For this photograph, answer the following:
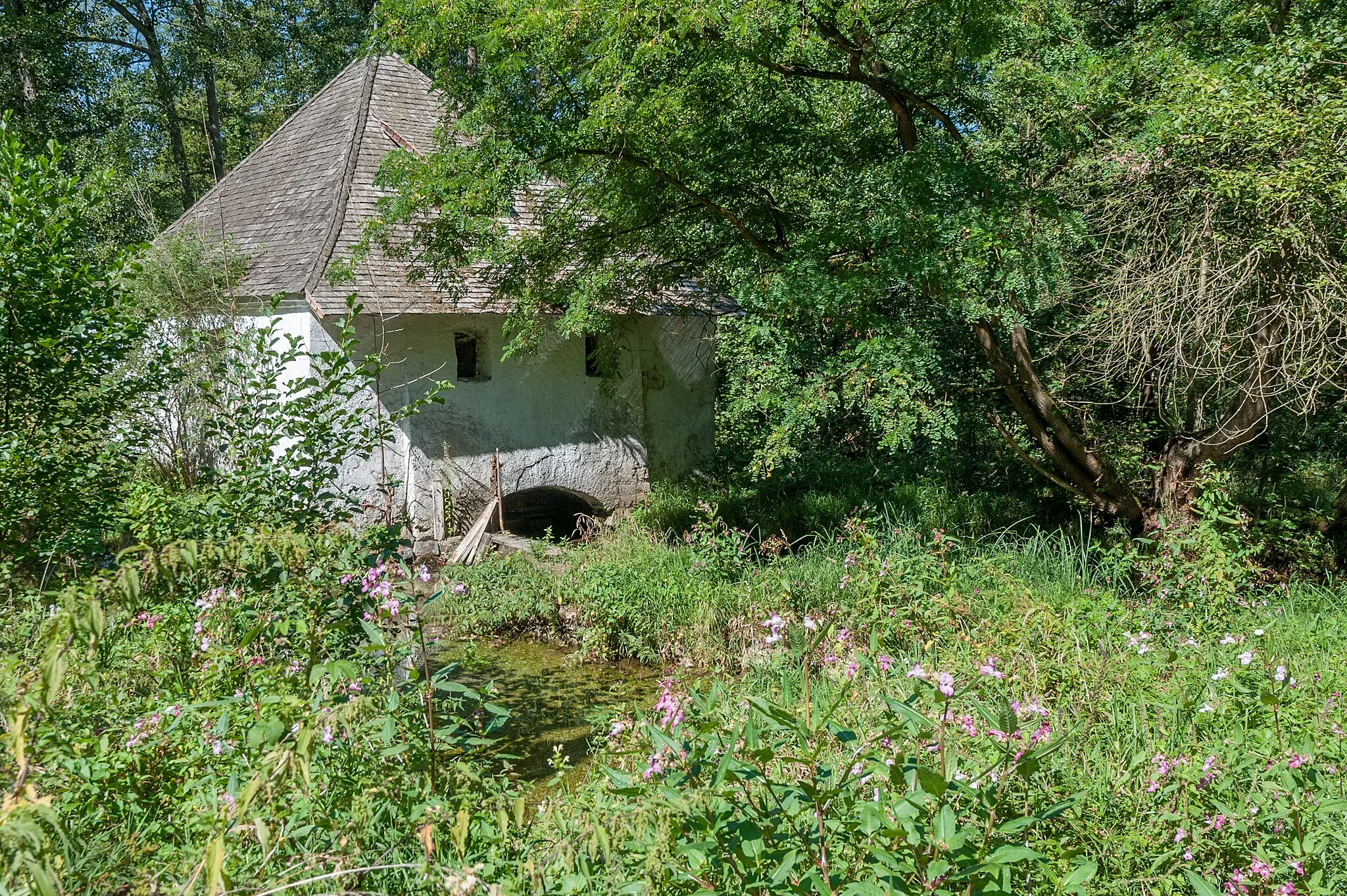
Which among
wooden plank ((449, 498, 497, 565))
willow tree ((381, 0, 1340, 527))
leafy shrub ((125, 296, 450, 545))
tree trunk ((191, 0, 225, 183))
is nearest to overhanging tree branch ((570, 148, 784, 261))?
willow tree ((381, 0, 1340, 527))

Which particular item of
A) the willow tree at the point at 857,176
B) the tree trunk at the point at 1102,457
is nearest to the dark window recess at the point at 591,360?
the willow tree at the point at 857,176

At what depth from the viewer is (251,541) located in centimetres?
299

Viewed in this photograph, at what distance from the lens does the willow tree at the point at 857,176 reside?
6.78 meters

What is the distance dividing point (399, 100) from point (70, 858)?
1151cm

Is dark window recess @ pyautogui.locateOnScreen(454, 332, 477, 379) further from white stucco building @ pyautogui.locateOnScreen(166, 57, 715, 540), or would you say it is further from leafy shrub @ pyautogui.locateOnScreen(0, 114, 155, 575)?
leafy shrub @ pyautogui.locateOnScreen(0, 114, 155, 575)

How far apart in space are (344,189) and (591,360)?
3.52 meters

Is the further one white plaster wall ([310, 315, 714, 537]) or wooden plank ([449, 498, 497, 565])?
white plaster wall ([310, 315, 714, 537])

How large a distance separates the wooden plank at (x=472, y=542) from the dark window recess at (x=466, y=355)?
1.61m

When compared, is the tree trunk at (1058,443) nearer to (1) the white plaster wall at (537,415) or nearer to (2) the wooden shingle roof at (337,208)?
(2) the wooden shingle roof at (337,208)

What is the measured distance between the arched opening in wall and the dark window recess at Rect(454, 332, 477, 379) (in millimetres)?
1783

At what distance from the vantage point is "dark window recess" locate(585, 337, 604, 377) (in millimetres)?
12234

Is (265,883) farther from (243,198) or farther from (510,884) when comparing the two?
(243,198)

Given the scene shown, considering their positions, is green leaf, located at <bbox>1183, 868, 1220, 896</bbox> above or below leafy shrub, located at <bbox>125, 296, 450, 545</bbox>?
below

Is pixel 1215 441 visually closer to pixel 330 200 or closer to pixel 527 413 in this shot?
pixel 527 413
